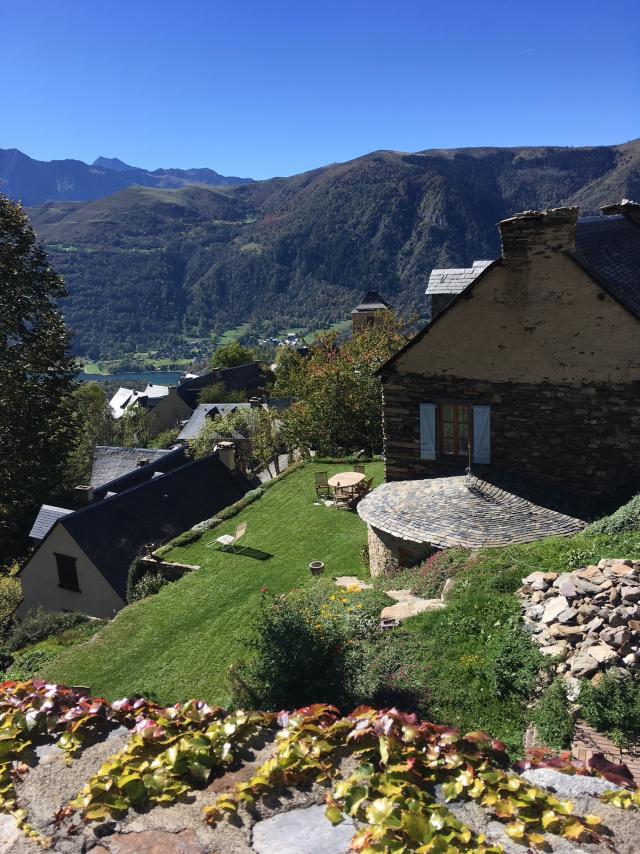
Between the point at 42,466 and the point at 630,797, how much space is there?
23353 millimetres

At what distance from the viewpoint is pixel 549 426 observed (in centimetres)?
1535

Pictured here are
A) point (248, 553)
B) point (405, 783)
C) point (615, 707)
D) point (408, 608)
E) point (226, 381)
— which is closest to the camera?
point (405, 783)

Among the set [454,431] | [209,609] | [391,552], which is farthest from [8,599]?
[454,431]

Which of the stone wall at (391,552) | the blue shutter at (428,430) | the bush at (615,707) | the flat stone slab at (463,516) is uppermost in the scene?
the blue shutter at (428,430)

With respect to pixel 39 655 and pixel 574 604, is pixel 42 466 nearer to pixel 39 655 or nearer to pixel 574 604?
pixel 39 655

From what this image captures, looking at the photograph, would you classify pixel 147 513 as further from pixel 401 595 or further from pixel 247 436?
pixel 401 595

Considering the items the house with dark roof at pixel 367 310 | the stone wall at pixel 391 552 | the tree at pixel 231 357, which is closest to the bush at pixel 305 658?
the stone wall at pixel 391 552

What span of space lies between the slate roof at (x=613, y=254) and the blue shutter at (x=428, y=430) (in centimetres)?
522

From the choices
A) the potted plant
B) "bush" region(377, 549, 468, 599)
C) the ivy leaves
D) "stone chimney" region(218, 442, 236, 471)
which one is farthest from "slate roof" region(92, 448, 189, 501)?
the ivy leaves

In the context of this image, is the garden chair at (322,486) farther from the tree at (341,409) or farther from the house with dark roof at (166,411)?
the house with dark roof at (166,411)

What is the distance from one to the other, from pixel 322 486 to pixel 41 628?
11.3 m

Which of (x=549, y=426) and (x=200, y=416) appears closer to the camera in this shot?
(x=549, y=426)

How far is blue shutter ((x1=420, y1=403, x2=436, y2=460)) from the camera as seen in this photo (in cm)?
1683

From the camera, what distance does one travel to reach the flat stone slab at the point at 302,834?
3.10 m
